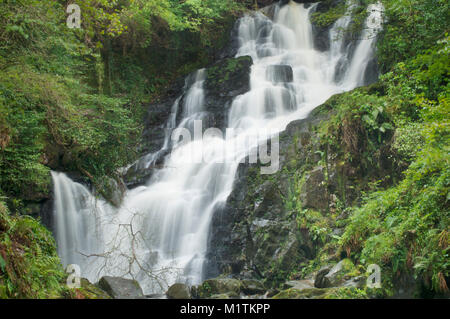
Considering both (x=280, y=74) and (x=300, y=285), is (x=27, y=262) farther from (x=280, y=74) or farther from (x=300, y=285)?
(x=280, y=74)

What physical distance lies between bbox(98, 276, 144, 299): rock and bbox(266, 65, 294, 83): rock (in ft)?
34.4

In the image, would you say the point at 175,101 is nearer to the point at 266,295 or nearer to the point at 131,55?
the point at 131,55

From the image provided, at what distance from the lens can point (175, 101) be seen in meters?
15.9

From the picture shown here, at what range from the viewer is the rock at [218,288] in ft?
21.7

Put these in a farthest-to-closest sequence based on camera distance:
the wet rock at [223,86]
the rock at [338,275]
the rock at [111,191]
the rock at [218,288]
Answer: the wet rock at [223,86] → the rock at [111,191] → the rock at [218,288] → the rock at [338,275]

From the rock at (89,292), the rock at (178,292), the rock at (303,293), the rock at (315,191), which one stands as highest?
the rock at (315,191)

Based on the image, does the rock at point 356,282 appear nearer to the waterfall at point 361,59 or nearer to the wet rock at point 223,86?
the wet rock at point 223,86

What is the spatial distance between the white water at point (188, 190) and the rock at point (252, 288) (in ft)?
5.32

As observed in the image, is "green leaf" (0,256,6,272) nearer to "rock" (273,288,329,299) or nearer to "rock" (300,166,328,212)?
"rock" (273,288,329,299)

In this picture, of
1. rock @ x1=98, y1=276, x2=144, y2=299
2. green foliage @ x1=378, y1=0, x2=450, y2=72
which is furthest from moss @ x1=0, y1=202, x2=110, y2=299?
green foliage @ x1=378, y1=0, x2=450, y2=72

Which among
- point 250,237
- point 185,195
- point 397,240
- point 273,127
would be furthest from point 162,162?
point 397,240

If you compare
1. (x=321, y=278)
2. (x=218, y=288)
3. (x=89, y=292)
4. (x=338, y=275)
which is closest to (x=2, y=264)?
(x=89, y=292)

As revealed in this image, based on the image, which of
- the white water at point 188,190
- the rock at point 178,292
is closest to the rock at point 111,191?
the white water at point 188,190

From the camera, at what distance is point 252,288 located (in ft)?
22.1
